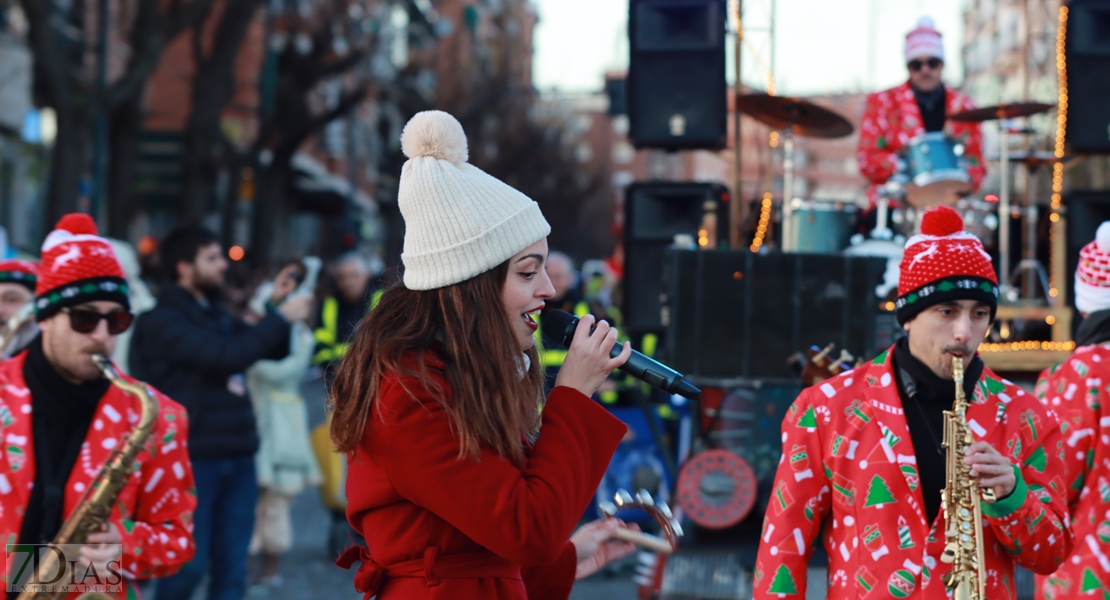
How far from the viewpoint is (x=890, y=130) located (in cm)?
773

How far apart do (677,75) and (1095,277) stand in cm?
410

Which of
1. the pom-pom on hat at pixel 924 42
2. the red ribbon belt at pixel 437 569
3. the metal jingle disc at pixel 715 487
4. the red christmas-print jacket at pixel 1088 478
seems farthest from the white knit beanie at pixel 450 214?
the pom-pom on hat at pixel 924 42

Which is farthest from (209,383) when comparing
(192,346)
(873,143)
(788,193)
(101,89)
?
(101,89)

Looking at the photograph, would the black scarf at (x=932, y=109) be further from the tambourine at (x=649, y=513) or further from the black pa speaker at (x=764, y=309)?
the tambourine at (x=649, y=513)

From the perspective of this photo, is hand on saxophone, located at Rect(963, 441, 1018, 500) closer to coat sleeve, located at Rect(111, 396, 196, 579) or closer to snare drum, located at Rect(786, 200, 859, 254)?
coat sleeve, located at Rect(111, 396, 196, 579)

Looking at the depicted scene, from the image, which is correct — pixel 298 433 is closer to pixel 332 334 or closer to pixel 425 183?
pixel 332 334

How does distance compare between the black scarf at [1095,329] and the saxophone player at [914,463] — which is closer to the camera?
the saxophone player at [914,463]

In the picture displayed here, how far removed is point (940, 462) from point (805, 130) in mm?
4762

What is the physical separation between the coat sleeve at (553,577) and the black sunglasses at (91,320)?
1.59 metres

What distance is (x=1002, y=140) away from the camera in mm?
7480

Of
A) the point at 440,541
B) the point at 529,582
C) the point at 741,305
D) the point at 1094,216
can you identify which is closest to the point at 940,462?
the point at 529,582

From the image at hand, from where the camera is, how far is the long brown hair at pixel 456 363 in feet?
7.68

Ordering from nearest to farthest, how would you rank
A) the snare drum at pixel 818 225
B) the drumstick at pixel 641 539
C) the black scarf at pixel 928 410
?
the drumstick at pixel 641 539 < the black scarf at pixel 928 410 < the snare drum at pixel 818 225

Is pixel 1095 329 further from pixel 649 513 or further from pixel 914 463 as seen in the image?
pixel 649 513
